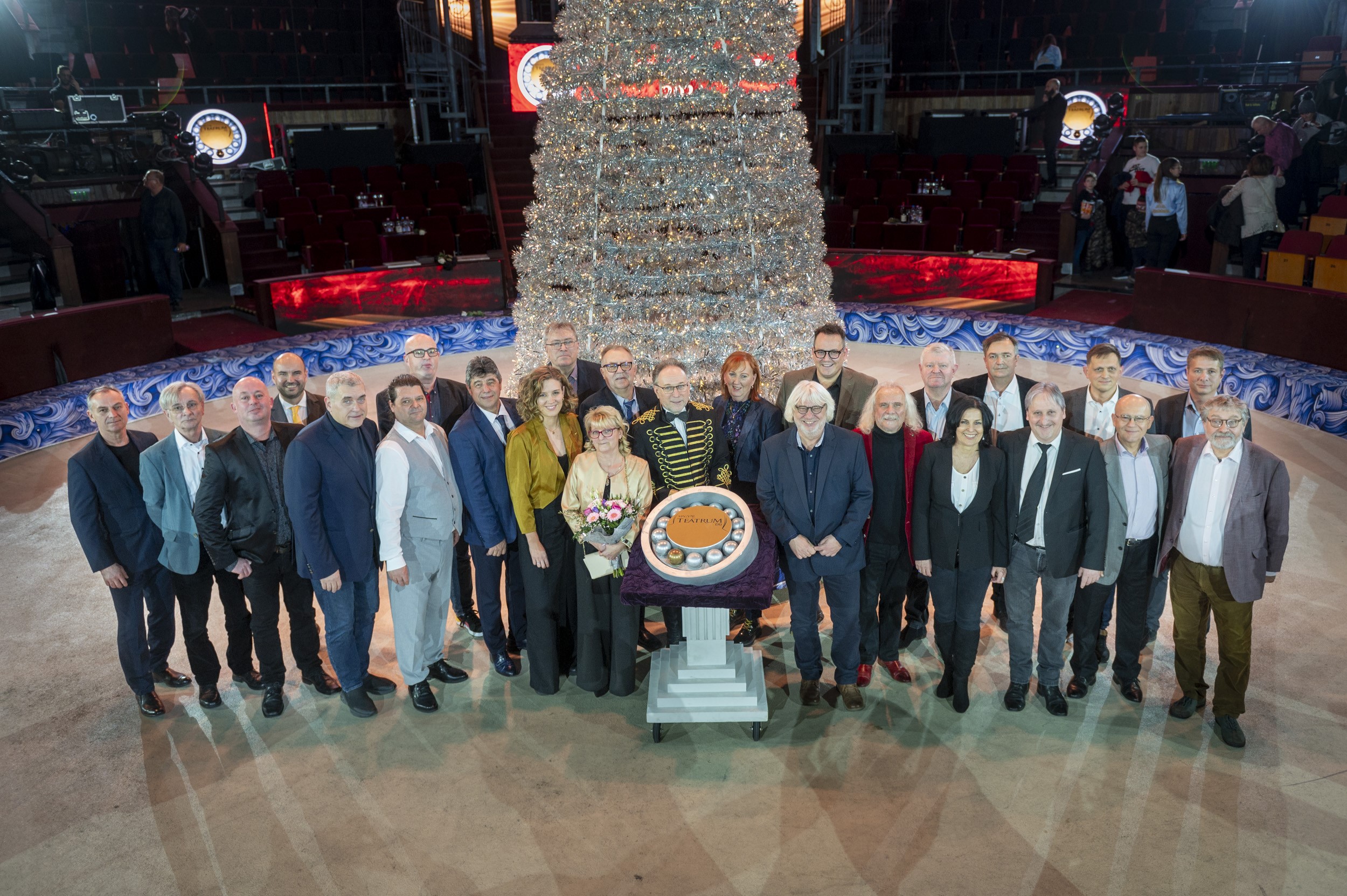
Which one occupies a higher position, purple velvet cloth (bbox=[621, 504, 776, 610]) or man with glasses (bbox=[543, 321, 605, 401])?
man with glasses (bbox=[543, 321, 605, 401])

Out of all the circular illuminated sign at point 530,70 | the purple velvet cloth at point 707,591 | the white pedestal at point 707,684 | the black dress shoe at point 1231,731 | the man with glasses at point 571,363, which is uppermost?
the circular illuminated sign at point 530,70

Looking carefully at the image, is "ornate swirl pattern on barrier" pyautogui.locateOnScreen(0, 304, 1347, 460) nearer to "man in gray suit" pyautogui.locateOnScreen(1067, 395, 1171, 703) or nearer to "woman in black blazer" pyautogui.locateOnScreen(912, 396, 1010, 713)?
"man in gray suit" pyautogui.locateOnScreen(1067, 395, 1171, 703)

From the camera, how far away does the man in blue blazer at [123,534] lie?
4000 mm

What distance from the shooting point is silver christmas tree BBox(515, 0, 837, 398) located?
6.29 m

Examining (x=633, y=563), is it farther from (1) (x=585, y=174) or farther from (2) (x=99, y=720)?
(1) (x=585, y=174)

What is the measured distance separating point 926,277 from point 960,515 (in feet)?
25.5

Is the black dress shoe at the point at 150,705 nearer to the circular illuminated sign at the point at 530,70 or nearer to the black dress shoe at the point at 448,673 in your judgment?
the black dress shoe at the point at 448,673

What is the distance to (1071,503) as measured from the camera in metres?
3.85

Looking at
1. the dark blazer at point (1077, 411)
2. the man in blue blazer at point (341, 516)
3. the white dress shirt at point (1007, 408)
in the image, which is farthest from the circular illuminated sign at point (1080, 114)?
the man in blue blazer at point (341, 516)

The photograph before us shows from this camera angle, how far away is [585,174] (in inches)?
260

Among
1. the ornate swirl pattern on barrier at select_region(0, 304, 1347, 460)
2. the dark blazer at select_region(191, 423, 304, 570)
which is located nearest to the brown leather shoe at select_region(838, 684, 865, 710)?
the dark blazer at select_region(191, 423, 304, 570)

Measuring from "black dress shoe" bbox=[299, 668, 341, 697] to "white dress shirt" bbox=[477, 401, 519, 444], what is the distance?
1.36 m

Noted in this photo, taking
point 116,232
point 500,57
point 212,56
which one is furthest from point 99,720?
point 212,56

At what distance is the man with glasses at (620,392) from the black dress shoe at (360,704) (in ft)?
5.19
